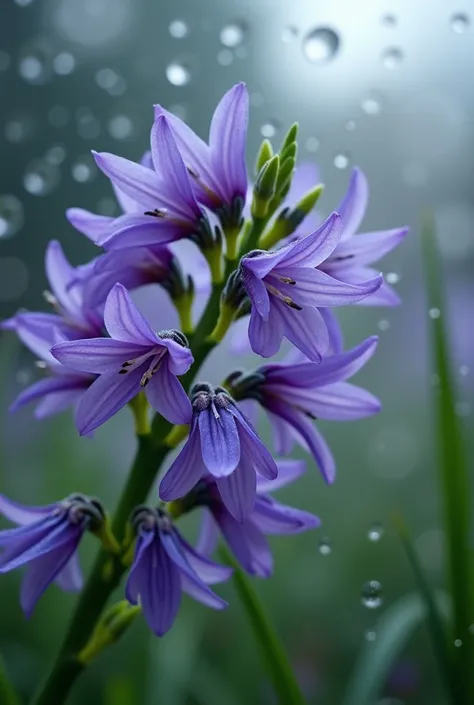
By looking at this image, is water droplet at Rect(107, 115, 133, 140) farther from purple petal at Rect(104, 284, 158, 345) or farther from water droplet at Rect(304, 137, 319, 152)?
purple petal at Rect(104, 284, 158, 345)

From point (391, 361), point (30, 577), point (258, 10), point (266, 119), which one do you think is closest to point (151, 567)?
point (30, 577)

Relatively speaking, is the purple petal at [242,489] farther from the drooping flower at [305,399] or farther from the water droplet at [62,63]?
the water droplet at [62,63]

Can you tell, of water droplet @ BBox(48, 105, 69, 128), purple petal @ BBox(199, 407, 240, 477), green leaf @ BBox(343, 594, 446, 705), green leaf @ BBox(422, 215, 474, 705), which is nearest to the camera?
purple petal @ BBox(199, 407, 240, 477)

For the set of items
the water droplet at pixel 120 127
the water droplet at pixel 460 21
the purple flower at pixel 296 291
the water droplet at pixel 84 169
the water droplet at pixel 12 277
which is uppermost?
the water droplet at pixel 460 21

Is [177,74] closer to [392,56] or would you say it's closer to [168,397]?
[392,56]

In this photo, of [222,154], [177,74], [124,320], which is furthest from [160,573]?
[177,74]

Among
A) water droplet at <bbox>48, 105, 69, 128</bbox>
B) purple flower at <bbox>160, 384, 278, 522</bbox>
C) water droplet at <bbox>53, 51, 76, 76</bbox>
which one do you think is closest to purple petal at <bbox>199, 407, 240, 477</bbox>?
purple flower at <bbox>160, 384, 278, 522</bbox>

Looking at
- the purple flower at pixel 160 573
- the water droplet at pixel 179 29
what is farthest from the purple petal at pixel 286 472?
the water droplet at pixel 179 29
